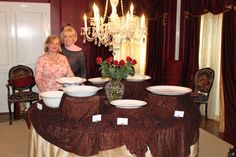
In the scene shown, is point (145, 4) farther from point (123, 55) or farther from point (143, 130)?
point (143, 130)

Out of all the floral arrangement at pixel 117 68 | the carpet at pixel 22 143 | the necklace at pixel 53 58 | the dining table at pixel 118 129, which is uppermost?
the necklace at pixel 53 58

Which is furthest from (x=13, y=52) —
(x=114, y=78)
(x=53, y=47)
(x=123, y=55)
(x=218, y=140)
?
(x=218, y=140)

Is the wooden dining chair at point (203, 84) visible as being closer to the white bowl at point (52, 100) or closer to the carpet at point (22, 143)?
the carpet at point (22, 143)

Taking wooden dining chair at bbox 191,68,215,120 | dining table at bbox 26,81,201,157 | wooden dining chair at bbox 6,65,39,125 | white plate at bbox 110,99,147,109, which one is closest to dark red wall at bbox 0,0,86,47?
wooden dining chair at bbox 6,65,39,125

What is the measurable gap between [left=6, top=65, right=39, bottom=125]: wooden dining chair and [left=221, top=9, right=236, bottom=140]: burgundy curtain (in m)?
3.18

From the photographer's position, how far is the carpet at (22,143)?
4.07 meters

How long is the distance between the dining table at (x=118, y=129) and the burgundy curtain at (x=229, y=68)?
227cm

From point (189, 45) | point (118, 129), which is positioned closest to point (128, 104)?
point (118, 129)

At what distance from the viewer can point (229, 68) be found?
4.94 metres

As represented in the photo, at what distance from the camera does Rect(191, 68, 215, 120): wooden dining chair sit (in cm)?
528

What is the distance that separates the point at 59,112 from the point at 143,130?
787 millimetres

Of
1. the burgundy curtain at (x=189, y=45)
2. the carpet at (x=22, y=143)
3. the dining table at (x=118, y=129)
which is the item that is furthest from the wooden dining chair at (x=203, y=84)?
the dining table at (x=118, y=129)

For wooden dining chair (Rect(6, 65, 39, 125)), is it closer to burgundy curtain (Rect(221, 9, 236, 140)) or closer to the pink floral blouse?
the pink floral blouse

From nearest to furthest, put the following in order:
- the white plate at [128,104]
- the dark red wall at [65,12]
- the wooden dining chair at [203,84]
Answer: the white plate at [128,104]
the wooden dining chair at [203,84]
the dark red wall at [65,12]
